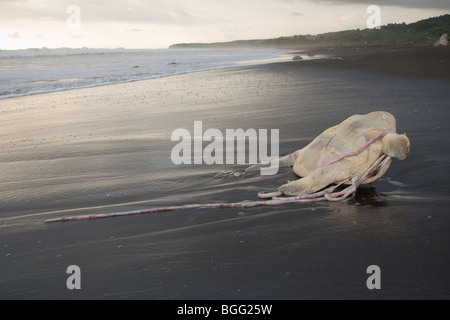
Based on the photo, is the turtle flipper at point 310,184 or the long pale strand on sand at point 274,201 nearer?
the long pale strand on sand at point 274,201

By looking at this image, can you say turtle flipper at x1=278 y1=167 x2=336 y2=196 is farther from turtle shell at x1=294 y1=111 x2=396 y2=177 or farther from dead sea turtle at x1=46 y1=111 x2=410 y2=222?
turtle shell at x1=294 y1=111 x2=396 y2=177

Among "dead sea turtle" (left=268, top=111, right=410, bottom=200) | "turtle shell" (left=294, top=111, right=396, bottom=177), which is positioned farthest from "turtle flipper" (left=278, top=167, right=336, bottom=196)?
"turtle shell" (left=294, top=111, right=396, bottom=177)

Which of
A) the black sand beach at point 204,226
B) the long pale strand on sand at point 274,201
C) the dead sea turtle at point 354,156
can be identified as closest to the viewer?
the black sand beach at point 204,226

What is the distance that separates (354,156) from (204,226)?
159cm

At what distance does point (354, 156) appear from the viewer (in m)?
4.06

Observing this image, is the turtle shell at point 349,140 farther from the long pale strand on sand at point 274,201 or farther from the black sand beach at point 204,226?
the black sand beach at point 204,226

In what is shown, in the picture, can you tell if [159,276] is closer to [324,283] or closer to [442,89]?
[324,283]

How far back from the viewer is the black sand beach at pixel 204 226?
265 cm

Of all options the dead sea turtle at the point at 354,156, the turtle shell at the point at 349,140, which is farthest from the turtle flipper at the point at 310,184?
the turtle shell at the point at 349,140

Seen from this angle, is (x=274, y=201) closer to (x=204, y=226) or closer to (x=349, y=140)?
(x=204, y=226)

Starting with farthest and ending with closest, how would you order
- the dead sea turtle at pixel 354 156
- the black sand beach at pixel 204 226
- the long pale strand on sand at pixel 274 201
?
the dead sea turtle at pixel 354 156 → the long pale strand on sand at pixel 274 201 → the black sand beach at pixel 204 226

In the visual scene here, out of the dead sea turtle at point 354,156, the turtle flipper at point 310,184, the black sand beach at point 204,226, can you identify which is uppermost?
the dead sea turtle at point 354,156

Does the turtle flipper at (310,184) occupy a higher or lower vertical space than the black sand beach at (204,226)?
higher

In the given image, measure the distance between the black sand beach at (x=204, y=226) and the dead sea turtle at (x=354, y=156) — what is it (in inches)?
8.6
